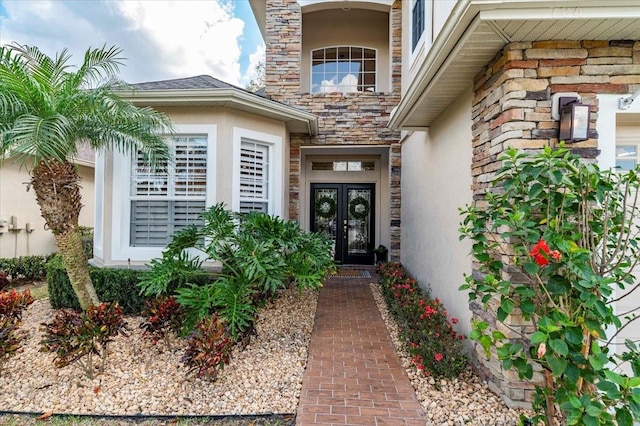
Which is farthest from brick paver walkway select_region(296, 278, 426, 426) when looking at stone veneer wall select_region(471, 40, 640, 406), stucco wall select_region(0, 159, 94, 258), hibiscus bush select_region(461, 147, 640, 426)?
stucco wall select_region(0, 159, 94, 258)

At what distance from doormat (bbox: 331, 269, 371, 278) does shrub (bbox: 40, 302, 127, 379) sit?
19.5 feet

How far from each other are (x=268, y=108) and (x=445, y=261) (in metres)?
4.23

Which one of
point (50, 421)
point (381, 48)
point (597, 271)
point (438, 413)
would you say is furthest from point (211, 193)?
point (381, 48)

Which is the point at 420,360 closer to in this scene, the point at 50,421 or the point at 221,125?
the point at 50,421

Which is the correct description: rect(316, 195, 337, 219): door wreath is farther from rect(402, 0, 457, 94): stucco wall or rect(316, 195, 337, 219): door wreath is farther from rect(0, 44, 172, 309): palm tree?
rect(0, 44, 172, 309): palm tree

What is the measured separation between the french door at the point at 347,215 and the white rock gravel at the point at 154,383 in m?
6.28

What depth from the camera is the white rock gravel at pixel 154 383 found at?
10.4 ft

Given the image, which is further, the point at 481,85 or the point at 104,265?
the point at 104,265

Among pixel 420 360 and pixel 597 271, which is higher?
pixel 597 271

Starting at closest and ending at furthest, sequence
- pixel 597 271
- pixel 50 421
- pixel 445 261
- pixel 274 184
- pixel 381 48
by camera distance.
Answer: pixel 597 271 < pixel 50 421 < pixel 445 261 < pixel 274 184 < pixel 381 48

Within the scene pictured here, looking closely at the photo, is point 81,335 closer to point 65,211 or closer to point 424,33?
point 65,211

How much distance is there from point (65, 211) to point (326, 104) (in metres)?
6.79

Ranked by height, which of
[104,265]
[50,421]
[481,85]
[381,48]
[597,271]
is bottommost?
[50,421]

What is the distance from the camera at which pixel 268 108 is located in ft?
21.0
